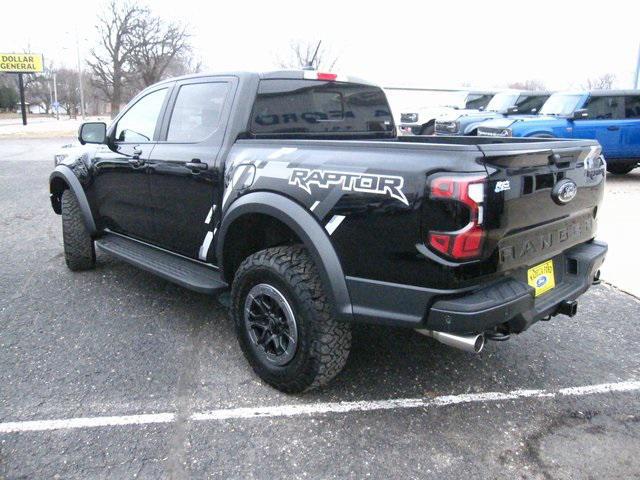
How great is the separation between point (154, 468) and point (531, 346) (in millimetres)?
2615

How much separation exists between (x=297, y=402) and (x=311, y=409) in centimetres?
10

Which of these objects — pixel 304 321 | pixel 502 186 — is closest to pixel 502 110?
pixel 502 186

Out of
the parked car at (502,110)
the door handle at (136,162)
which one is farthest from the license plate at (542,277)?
the parked car at (502,110)

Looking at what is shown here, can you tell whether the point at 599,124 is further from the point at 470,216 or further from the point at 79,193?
the point at 470,216

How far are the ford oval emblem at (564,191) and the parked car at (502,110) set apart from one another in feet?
35.5

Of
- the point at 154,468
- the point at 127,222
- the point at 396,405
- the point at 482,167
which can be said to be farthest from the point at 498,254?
the point at 127,222

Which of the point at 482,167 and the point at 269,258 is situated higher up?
the point at 482,167

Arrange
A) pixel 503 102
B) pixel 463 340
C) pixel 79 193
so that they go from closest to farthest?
pixel 463 340 < pixel 79 193 < pixel 503 102

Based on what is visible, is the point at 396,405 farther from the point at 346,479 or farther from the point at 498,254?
the point at 498,254

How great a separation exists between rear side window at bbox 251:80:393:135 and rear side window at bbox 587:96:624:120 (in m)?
8.37

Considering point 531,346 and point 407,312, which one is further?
point 531,346

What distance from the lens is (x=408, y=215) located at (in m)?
2.46

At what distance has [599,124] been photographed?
1094cm

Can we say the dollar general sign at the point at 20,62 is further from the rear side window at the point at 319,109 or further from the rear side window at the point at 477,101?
the rear side window at the point at 319,109
